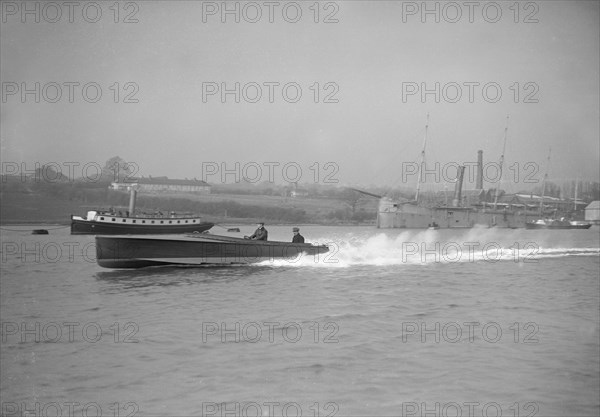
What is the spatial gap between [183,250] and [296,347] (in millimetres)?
14705

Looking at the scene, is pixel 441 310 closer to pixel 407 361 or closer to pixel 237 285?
pixel 407 361

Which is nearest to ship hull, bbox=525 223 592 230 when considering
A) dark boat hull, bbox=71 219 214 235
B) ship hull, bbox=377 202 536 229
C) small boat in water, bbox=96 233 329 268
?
ship hull, bbox=377 202 536 229

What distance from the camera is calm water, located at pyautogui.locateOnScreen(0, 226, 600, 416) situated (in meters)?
→ 8.42

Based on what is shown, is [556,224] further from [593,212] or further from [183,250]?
[183,250]

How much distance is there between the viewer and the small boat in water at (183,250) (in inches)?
977

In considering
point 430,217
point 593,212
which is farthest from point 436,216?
point 593,212

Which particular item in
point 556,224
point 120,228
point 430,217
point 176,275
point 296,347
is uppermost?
point 430,217

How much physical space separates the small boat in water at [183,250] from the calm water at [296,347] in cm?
172

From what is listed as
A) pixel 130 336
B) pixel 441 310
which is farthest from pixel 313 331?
pixel 441 310

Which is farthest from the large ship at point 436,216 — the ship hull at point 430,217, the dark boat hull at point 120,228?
the dark boat hull at point 120,228

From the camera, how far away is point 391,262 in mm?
33406

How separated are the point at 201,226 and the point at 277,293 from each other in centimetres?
5079

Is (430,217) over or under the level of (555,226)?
over

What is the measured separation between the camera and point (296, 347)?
1151 cm
